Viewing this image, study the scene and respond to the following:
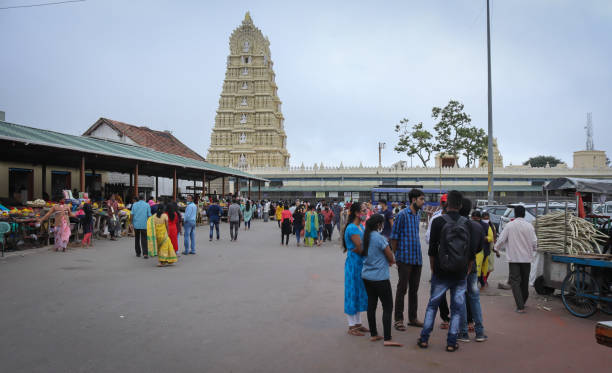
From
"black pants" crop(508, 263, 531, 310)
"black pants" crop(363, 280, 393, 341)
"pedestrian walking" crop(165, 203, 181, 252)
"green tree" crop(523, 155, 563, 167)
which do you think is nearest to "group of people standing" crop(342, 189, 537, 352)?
"black pants" crop(363, 280, 393, 341)

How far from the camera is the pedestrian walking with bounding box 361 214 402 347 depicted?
4609 millimetres

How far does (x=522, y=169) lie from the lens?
55.6 m

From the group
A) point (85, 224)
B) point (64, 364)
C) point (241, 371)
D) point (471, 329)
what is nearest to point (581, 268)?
point (471, 329)

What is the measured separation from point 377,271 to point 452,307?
884mm

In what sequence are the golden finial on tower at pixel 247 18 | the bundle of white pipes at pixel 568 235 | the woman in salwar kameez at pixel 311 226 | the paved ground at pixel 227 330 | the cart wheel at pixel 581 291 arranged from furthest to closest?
1. the golden finial on tower at pixel 247 18
2. the woman in salwar kameez at pixel 311 226
3. the bundle of white pipes at pixel 568 235
4. the cart wheel at pixel 581 291
5. the paved ground at pixel 227 330

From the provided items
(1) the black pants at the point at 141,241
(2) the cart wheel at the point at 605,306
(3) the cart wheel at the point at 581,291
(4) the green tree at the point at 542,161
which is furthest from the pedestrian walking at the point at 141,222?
(4) the green tree at the point at 542,161

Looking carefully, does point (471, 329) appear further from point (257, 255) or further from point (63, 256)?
point (63, 256)

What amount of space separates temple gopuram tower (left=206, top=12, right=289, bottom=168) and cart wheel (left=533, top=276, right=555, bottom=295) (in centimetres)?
5550

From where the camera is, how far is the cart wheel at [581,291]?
5.88 meters

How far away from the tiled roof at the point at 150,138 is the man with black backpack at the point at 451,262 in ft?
114

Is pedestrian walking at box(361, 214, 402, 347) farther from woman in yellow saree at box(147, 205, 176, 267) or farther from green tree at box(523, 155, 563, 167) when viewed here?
green tree at box(523, 155, 563, 167)

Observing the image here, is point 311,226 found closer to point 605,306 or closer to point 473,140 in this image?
point 605,306

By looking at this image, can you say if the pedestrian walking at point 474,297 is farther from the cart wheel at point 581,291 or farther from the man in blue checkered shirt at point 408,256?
the cart wheel at point 581,291

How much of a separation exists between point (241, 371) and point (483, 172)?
55.5 metres
